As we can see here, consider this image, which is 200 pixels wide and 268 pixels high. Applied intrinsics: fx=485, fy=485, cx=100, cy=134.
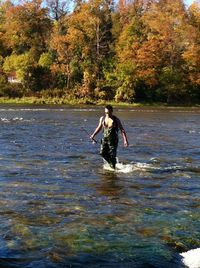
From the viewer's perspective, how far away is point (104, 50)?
8475 cm

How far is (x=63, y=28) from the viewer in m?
86.5

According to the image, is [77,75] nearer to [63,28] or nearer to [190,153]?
[63,28]

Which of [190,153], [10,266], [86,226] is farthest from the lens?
[190,153]

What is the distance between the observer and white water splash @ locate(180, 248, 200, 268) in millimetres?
7602

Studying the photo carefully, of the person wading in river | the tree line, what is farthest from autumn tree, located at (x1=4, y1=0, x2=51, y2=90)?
the person wading in river

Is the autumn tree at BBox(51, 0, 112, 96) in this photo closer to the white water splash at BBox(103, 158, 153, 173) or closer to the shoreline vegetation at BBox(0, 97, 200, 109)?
the shoreline vegetation at BBox(0, 97, 200, 109)

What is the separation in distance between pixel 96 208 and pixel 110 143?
17.2 ft

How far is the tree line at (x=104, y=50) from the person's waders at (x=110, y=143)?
57569 mm

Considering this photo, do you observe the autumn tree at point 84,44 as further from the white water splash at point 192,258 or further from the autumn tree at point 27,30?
the white water splash at point 192,258

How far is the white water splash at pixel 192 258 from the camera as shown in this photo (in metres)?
7.60

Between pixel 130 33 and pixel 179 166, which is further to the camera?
pixel 130 33

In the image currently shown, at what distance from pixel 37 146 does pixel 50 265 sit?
1488cm

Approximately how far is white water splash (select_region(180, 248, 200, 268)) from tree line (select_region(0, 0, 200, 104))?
6567cm

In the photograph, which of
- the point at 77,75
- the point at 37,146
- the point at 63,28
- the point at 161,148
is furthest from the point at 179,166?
the point at 63,28
